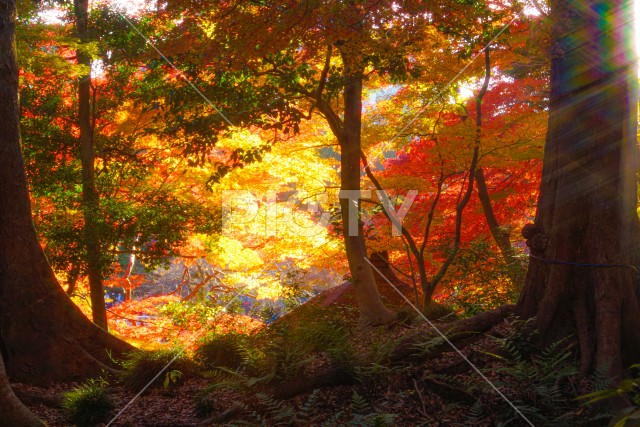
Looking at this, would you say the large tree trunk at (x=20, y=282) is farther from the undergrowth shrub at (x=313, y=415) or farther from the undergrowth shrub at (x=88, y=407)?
the undergrowth shrub at (x=313, y=415)

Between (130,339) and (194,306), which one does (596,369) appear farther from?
(130,339)

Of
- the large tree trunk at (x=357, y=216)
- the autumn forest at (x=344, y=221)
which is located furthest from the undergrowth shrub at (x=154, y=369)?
the large tree trunk at (x=357, y=216)

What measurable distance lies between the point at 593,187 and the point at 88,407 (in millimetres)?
5101

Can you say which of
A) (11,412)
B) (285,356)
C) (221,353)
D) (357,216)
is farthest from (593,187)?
(11,412)

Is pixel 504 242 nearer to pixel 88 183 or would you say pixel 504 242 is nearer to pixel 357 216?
pixel 357 216

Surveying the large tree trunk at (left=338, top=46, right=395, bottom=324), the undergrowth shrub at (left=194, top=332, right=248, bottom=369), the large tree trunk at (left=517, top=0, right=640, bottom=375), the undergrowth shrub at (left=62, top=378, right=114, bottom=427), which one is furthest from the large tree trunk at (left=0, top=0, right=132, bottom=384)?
the large tree trunk at (left=517, top=0, right=640, bottom=375)

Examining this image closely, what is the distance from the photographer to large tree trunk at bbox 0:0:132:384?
5.90 m

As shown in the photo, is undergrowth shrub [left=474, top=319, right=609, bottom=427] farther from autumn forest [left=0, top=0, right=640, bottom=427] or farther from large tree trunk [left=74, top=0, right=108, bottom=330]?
large tree trunk [left=74, top=0, right=108, bottom=330]

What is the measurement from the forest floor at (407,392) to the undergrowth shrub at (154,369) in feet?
0.91

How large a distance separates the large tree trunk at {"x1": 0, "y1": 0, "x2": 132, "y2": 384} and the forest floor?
374 mm

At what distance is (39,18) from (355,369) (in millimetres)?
8934

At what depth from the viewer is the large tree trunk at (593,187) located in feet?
14.9

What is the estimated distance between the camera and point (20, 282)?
600 centimetres

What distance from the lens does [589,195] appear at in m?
4.70
